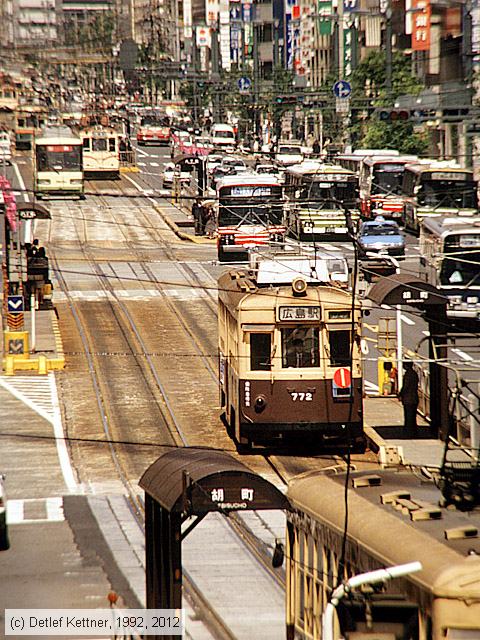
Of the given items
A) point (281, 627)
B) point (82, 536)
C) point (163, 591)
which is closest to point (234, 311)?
point (82, 536)

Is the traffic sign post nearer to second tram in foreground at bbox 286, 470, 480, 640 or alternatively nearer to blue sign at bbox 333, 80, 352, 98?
blue sign at bbox 333, 80, 352, 98

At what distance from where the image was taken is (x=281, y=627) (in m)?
15.8

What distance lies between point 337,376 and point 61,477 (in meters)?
5.02

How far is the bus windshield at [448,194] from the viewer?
5581 centimetres

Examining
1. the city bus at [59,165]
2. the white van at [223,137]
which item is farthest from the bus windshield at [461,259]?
the white van at [223,137]

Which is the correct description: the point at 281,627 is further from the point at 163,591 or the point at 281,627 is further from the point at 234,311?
the point at 234,311

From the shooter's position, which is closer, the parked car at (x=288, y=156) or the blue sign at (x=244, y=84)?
the parked car at (x=288, y=156)

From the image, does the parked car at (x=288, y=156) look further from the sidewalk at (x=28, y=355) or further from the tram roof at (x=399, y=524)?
the tram roof at (x=399, y=524)

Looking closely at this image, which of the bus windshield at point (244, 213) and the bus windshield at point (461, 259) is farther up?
the bus windshield at point (244, 213)

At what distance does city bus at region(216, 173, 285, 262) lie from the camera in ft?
169

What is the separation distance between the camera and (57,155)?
236 ft

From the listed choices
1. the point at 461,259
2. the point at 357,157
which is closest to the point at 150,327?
the point at 461,259

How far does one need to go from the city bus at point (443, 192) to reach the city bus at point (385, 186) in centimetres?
495

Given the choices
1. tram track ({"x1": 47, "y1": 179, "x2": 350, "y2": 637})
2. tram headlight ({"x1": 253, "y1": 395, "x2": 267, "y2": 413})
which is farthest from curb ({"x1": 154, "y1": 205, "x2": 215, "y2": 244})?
tram headlight ({"x1": 253, "y1": 395, "x2": 267, "y2": 413})
